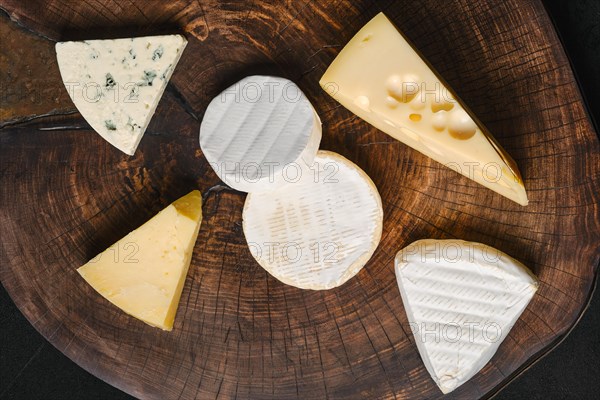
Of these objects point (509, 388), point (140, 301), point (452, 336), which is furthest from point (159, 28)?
point (509, 388)

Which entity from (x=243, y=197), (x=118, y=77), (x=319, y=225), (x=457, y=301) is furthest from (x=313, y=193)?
(x=118, y=77)

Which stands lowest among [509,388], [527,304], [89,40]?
[509,388]

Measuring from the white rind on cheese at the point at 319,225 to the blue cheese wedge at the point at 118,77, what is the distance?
0.49 meters

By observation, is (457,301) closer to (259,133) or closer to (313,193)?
(313,193)

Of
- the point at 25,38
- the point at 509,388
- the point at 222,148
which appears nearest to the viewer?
the point at 222,148

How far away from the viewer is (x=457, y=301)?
6.49 feet

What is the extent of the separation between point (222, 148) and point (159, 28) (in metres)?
0.50

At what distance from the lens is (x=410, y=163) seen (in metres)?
2.03

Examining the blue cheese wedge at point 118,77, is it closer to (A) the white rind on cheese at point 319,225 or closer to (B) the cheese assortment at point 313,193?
(B) the cheese assortment at point 313,193

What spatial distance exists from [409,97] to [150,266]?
3.39 ft

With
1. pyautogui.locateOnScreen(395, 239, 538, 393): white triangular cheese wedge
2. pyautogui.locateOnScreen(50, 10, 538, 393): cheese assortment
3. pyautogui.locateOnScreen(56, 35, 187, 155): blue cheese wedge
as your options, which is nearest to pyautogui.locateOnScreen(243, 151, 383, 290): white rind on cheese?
pyautogui.locateOnScreen(50, 10, 538, 393): cheese assortment

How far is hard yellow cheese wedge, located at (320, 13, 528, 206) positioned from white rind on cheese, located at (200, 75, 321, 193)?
15 centimetres

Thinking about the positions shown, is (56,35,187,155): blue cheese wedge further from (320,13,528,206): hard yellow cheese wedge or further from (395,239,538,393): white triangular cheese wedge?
(395,239,538,393): white triangular cheese wedge

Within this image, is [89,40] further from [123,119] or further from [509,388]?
[509,388]
